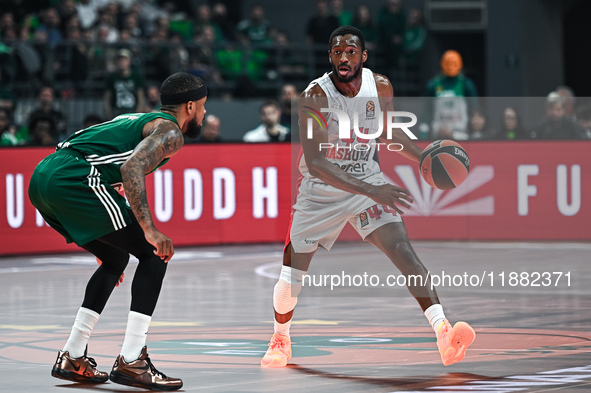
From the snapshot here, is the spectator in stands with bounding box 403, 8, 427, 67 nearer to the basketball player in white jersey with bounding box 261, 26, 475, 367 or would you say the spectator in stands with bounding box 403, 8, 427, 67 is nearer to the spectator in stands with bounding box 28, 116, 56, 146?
the spectator in stands with bounding box 28, 116, 56, 146

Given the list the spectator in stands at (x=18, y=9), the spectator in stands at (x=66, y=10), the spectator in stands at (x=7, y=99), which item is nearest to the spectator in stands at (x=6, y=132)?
the spectator in stands at (x=7, y=99)

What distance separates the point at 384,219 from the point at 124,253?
1762 millimetres

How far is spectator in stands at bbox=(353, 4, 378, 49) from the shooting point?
22.4m

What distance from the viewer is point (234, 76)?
21438 millimetres

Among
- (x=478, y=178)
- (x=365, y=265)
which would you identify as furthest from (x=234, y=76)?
(x=365, y=265)

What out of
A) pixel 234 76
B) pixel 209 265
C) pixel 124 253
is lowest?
pixel 209 265

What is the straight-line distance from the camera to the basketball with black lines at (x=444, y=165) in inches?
304

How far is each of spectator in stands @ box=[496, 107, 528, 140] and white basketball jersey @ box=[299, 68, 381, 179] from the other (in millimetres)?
9425

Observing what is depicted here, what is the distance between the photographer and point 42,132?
53.6ft

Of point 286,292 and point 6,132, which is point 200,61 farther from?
point 286,292

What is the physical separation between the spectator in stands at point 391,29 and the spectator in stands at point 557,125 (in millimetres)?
6274

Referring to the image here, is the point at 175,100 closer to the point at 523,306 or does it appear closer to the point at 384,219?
the point at 384,219

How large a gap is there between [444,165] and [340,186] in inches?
33.2

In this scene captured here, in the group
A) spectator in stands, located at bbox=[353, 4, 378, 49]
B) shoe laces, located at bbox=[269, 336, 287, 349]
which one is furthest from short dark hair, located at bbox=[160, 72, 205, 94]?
spectator in stands, located at bbox=[353, 4, 378, 49]
